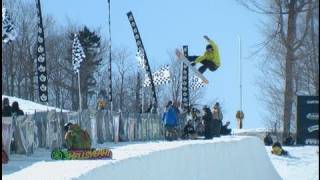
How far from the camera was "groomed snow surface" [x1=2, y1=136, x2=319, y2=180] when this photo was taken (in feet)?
44.0

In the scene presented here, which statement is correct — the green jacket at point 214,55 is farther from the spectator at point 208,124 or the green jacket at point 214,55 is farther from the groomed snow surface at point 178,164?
the spectator at point 208,124

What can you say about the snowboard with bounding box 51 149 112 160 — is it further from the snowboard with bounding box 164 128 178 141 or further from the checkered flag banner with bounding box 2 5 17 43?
the snowboard with bounding box 164 128 178 141

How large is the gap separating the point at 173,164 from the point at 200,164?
2.85 m

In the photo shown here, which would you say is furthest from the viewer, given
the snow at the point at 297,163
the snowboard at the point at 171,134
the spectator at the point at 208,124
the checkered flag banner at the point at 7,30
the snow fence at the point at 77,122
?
the snow at the point at 297,163

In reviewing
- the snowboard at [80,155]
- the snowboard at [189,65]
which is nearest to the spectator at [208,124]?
the snowboard at [189,65]

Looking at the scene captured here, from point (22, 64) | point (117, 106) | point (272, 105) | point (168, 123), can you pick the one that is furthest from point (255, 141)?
point (117, 106)

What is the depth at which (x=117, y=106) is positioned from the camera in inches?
3438

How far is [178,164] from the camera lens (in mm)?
19031

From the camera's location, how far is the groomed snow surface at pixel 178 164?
13406 millimetres

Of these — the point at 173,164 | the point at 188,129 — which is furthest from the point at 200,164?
the point at 188,129

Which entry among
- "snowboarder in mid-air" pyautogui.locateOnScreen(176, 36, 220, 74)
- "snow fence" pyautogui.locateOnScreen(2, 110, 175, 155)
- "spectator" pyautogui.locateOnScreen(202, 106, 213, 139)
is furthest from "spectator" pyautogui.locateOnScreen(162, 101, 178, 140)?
"snowboarder in mid-air" pyautogui.locateOnScreen(176, 36, 220, 74)

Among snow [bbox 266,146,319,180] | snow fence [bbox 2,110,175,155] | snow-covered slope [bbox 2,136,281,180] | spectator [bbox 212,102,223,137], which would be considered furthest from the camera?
snow [bbox 266,146,319,180]

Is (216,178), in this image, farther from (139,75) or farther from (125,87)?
(125,87)

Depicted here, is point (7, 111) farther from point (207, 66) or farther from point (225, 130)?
point (225, 130)
